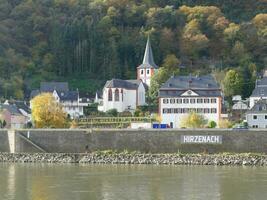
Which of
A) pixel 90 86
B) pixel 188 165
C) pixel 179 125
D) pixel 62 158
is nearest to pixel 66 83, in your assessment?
pixel 90 86

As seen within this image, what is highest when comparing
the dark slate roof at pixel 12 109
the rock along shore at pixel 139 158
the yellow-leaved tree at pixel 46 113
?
the dark slate roof at pixel 12 109

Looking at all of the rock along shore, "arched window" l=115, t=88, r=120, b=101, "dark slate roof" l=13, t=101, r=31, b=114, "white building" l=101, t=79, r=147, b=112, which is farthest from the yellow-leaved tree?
"arched window" l=115, t=88, r=120, b=101

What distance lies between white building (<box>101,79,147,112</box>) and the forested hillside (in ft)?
30.4

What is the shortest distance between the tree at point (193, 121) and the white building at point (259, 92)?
7.19 m

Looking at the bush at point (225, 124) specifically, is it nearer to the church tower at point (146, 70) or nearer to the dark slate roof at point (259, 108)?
the dark slate roof at point (259, 108)

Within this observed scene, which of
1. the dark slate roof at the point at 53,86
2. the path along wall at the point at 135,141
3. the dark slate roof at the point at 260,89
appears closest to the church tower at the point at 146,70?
the dark slate roof at the point at 53,86

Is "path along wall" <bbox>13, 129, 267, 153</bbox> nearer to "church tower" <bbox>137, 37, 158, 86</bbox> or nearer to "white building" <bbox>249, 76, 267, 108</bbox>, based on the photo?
"white building" <bbox>249, 76, 267, 108</bbox>

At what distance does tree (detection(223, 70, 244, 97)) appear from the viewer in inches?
2648

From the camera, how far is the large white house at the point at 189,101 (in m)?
58.5

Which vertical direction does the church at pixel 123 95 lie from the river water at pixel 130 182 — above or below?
above

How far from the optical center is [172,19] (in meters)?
88.6

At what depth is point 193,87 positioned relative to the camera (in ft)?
194

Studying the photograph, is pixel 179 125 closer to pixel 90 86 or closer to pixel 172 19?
pixel 90 86

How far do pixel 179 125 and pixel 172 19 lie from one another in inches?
1311
